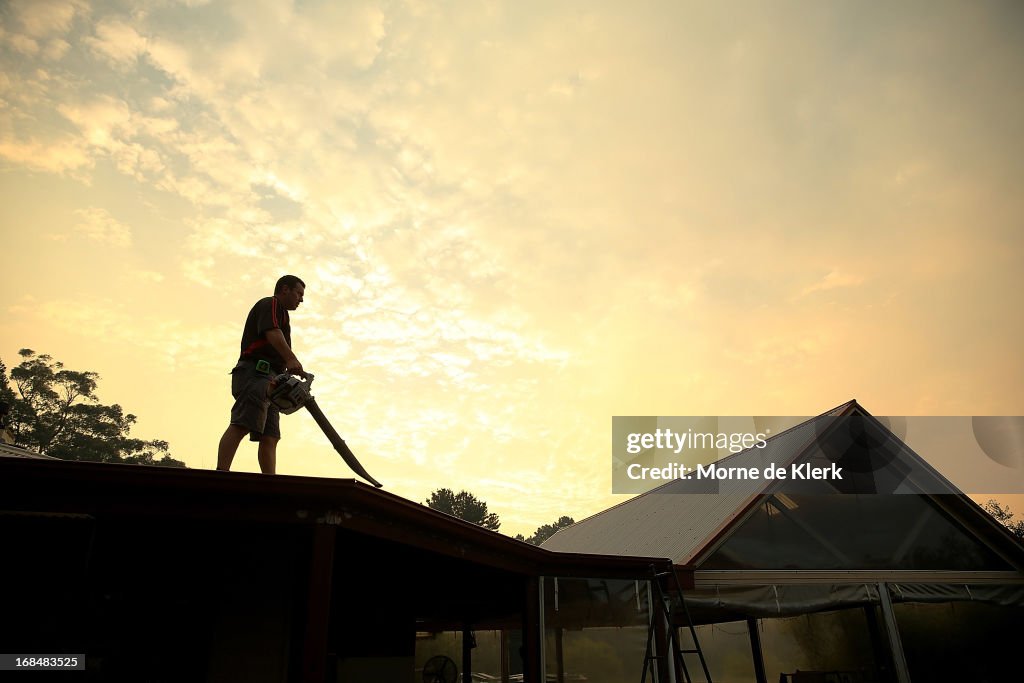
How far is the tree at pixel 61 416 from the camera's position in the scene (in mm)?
41344

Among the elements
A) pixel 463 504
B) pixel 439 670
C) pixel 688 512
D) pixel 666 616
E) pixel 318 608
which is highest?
pixel 463 504

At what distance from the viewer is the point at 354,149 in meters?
10.0

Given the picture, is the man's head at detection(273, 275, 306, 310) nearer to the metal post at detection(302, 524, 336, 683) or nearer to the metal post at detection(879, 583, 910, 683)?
the metal post at detection(302, 524, 336, 683)

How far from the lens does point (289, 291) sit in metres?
5.24

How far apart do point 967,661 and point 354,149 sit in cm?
1597

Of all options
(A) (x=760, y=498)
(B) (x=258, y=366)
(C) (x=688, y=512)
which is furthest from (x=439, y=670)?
(B) (x=258, y=366)

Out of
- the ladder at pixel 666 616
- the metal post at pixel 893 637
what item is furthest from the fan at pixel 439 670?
the metal post at pixel 893 637

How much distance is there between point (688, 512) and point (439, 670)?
24.2ft

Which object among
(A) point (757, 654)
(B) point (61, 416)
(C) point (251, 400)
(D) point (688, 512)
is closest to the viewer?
(C) point (251, 400)

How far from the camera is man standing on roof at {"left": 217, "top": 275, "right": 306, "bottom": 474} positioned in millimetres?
4684

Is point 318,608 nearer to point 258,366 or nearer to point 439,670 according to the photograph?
point 258,366

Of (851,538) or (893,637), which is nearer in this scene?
(893,637)

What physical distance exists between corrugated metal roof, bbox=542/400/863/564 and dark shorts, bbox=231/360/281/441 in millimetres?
6043

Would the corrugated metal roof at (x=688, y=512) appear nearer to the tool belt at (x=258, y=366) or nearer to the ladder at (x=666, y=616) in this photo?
the ladder at (x=666, y=616)
